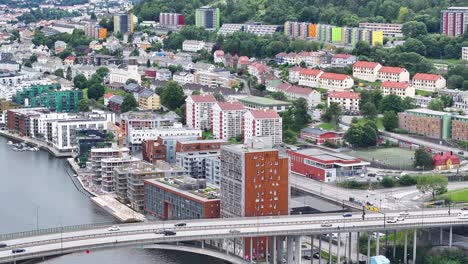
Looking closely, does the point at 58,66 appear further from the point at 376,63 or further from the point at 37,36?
the point at 376,63

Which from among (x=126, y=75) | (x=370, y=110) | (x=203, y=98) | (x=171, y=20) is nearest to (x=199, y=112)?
(x=203, y=98)

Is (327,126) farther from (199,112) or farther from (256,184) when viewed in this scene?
(256,184)

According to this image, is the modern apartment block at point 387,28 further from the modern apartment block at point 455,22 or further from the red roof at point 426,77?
the red roof at point 426,77

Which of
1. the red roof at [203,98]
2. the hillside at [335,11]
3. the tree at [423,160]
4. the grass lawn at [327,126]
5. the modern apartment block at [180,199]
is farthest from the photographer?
the hillside at [335,11]

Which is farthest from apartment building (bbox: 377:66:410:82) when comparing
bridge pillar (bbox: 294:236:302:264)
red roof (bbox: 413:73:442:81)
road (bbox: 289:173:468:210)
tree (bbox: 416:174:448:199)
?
bridge pillar (bbox: 294:236:302:264)

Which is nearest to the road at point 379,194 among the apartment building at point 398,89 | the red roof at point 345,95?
the red roof at point 345,95
